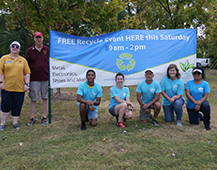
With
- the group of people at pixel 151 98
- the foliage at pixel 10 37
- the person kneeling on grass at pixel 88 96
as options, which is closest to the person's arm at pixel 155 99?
the group of people at pixel 151 98

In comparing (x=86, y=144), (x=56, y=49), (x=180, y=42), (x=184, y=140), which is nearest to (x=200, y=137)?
(x=184, y=140)

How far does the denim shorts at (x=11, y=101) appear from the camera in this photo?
4.54m

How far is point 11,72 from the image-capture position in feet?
14.8

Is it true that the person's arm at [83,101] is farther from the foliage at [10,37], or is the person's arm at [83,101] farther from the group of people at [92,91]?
the foliage at [10,37]

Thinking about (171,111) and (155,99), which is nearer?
(155,99)

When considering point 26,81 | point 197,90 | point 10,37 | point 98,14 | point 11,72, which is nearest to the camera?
point 11,72

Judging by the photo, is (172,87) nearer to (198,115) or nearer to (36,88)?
(198,115)

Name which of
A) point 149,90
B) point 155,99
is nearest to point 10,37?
point 149,90

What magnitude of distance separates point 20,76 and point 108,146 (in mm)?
2632

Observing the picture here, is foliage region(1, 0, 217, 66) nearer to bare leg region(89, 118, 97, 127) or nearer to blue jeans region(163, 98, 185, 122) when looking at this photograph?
blue jeans region(163, 98, 185, 122)

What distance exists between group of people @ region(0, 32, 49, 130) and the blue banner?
260 millimetres

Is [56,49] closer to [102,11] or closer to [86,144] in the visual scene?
[86,144]

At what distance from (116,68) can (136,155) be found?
273 cm

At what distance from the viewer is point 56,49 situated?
16.8ft
